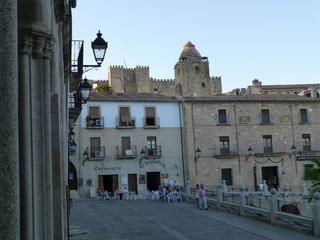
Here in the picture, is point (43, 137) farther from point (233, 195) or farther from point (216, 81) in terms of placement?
point (216, 81)

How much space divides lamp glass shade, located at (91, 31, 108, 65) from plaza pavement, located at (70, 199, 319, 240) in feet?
18.8

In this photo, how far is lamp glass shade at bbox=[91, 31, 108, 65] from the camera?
9.85 metres

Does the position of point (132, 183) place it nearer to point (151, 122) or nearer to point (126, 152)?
point (126, 152)

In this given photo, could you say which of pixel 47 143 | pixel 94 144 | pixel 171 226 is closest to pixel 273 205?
pixel 171 226

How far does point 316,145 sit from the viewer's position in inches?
1503

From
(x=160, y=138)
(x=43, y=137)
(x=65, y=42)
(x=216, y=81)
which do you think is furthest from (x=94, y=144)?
(x=216, y=81)

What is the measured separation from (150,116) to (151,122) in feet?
1.66

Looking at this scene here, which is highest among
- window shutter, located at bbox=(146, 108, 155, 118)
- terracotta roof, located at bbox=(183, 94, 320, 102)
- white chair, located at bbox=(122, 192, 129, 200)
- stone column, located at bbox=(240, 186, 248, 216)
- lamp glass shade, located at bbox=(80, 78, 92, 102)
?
terracotta roof, located at bbox=(183, 94, 320, 102)

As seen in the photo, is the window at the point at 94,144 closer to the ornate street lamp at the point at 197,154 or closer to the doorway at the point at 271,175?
the ornate street lamp at the point at 197,154

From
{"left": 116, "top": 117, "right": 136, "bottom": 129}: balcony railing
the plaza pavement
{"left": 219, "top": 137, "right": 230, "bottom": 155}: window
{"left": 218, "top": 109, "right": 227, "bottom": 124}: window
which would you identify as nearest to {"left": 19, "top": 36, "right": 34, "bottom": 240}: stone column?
the plaza pavement

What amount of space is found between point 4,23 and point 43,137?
1712 mm

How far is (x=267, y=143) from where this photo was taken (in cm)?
3716

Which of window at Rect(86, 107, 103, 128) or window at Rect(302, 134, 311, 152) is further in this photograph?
window at Rect(302, 134, 311, 152)

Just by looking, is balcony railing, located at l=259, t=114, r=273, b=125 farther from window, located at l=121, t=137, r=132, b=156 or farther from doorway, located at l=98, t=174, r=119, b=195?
doorway, located at l=98, t=174, r=119, b=195
